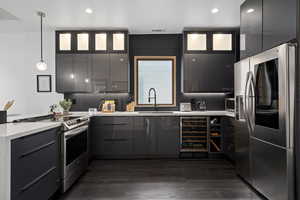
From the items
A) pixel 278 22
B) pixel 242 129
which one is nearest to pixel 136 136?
pixel 242 129

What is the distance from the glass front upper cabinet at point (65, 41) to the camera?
165 inches

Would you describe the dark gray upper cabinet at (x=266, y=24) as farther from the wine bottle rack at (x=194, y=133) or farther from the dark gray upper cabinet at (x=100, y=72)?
the dark gray upper cabinet at (x=100, y=72)

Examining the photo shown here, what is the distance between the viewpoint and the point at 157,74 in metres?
4.57

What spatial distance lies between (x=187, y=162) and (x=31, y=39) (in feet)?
13.3

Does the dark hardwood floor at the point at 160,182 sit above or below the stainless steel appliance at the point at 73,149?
below

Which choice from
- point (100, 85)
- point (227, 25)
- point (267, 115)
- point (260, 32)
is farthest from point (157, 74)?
point (267, 115)

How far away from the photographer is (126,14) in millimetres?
3512

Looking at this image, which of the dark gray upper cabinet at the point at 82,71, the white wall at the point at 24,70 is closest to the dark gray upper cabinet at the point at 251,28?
the dark gray upper cabinet at the point at 82,71

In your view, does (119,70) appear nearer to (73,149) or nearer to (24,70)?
(73,149)

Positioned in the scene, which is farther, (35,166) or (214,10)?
(214,10)

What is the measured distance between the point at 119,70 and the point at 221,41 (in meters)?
2.12

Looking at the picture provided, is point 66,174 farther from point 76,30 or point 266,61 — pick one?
point 76,30

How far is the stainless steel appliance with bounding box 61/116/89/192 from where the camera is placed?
2486mm

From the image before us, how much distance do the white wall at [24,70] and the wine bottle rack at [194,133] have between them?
8.79ft
